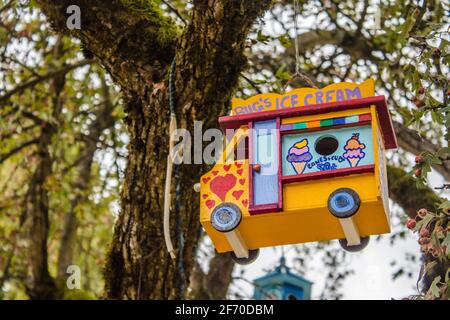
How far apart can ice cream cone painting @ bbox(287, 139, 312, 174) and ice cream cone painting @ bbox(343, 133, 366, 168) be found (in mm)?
150

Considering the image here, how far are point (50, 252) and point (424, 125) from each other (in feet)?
13.2

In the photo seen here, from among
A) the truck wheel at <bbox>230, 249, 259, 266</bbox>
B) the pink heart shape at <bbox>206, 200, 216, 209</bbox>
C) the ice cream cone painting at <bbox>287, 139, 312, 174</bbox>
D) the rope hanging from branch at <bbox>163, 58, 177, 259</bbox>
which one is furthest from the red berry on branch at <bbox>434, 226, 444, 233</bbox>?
the rope hanging from branch at <bbox>163, 58, 177, 259</bbox>

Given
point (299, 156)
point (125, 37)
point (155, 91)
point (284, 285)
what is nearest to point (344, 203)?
point (299, 156)

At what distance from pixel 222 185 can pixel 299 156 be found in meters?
0.33

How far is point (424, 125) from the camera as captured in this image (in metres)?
6.86

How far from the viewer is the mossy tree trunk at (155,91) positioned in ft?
16.0

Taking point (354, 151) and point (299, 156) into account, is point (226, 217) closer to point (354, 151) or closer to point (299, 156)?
point (299, 156)

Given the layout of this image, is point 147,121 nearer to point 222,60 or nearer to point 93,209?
point 222,60

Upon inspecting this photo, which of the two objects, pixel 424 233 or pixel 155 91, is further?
pixel 155 91

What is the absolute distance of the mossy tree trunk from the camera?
487 cm

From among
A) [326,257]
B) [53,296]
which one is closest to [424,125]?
[326,257]

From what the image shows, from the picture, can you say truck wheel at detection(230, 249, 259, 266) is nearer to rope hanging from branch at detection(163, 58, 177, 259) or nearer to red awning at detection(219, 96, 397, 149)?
rope hanging from branch at detection(163, 58, 177, 259)

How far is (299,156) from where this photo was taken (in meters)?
3.88

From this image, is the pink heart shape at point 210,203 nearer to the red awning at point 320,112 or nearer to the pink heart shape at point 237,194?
the pink heart shape at point 237,194
